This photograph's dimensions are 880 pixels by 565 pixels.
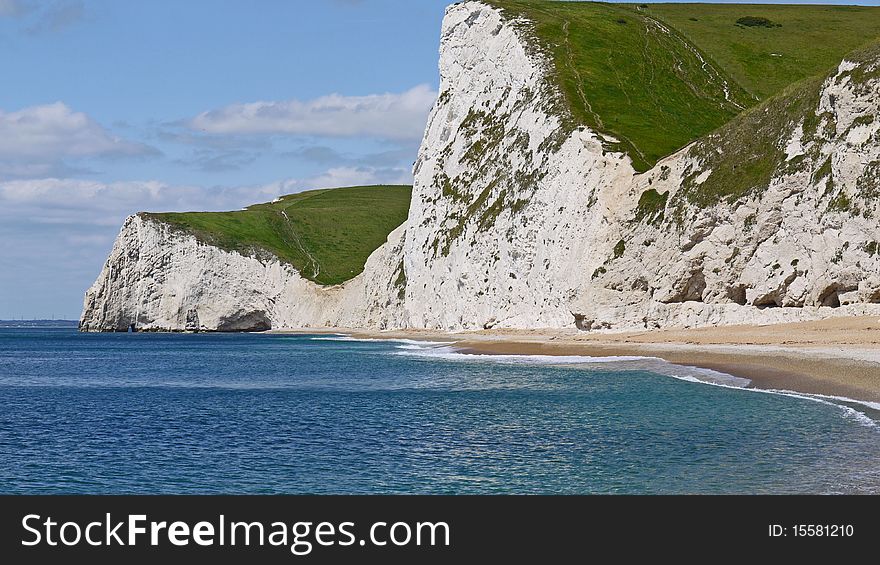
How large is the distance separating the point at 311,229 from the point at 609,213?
106 metres

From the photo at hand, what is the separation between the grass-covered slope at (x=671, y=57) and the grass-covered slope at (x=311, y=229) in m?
60.5

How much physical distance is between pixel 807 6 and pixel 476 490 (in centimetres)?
13664

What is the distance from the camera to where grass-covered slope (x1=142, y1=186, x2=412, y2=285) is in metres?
146

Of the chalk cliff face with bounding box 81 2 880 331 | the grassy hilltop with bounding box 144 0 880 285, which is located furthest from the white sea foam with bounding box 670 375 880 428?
the grassy hilltop with bounding box 144 0 880 285

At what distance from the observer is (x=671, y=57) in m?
97.6

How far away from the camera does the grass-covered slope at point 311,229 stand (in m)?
146

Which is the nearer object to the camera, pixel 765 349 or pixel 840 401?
pixel 840 401

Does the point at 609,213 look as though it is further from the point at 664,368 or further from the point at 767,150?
the point at 664,368

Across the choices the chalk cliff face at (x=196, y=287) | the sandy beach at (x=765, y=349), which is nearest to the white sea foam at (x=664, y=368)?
the sandy beach at (x=765, y=349)

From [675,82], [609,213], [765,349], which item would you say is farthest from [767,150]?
[675,82]
